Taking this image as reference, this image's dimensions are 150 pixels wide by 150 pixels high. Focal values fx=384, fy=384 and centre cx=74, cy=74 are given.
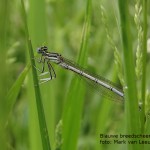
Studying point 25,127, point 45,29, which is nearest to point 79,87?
point 45,29

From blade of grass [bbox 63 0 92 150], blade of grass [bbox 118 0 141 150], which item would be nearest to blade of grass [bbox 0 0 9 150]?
blade of grass [bbox 118 0 141 150]

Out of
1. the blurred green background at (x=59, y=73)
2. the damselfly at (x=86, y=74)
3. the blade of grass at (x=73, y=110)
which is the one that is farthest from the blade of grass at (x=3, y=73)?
the damselfly at (x=86, y=74)

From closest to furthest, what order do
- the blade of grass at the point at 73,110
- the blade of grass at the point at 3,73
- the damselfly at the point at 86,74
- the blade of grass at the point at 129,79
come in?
1. the blade of grass at the point at 3,73
2. the blade of grass at the point at 129,79
3. the blade of grass at the point at 73,110
4. the damselfly at the point at 86,74

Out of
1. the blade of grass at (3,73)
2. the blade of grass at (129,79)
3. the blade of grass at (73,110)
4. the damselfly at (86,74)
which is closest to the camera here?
the blade of grass at (3,73)

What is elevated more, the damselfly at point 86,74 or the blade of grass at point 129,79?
the damselfly at point 86,74

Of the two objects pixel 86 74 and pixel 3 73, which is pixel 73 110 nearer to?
pixel 86 74

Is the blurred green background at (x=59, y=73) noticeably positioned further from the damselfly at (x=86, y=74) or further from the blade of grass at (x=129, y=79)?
the blade of grass at (x=129, y=79)

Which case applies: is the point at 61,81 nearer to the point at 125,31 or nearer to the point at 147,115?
the point at 147,115
